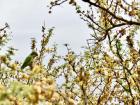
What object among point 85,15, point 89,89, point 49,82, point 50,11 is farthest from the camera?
point 89,89

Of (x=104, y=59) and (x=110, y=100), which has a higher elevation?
(x=104, y=59)

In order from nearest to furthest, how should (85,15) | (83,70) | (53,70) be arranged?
(85,15), (83,70), (53,70)

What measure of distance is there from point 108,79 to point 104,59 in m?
0.88

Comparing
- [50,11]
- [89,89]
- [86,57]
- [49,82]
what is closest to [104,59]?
[86,57]

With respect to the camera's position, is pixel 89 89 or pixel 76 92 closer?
pixel 76 92

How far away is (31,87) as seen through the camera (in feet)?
9.39

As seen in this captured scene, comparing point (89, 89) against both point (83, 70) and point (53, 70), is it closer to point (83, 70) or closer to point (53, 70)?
point (53, 70)

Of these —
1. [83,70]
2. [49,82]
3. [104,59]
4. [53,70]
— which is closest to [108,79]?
[104,59]

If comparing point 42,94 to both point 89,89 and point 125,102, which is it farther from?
point 89,89

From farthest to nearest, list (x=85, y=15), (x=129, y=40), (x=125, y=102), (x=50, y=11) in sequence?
(x=125, y=102) < (x=129, y=40) < (x=85, y=15) < (x=50, y=11)

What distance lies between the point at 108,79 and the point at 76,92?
1.13 m

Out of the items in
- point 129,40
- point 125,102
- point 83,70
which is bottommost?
point 125,102

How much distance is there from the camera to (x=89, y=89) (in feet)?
47.8

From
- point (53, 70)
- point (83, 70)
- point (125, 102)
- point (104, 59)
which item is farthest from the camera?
point (53, 70)
